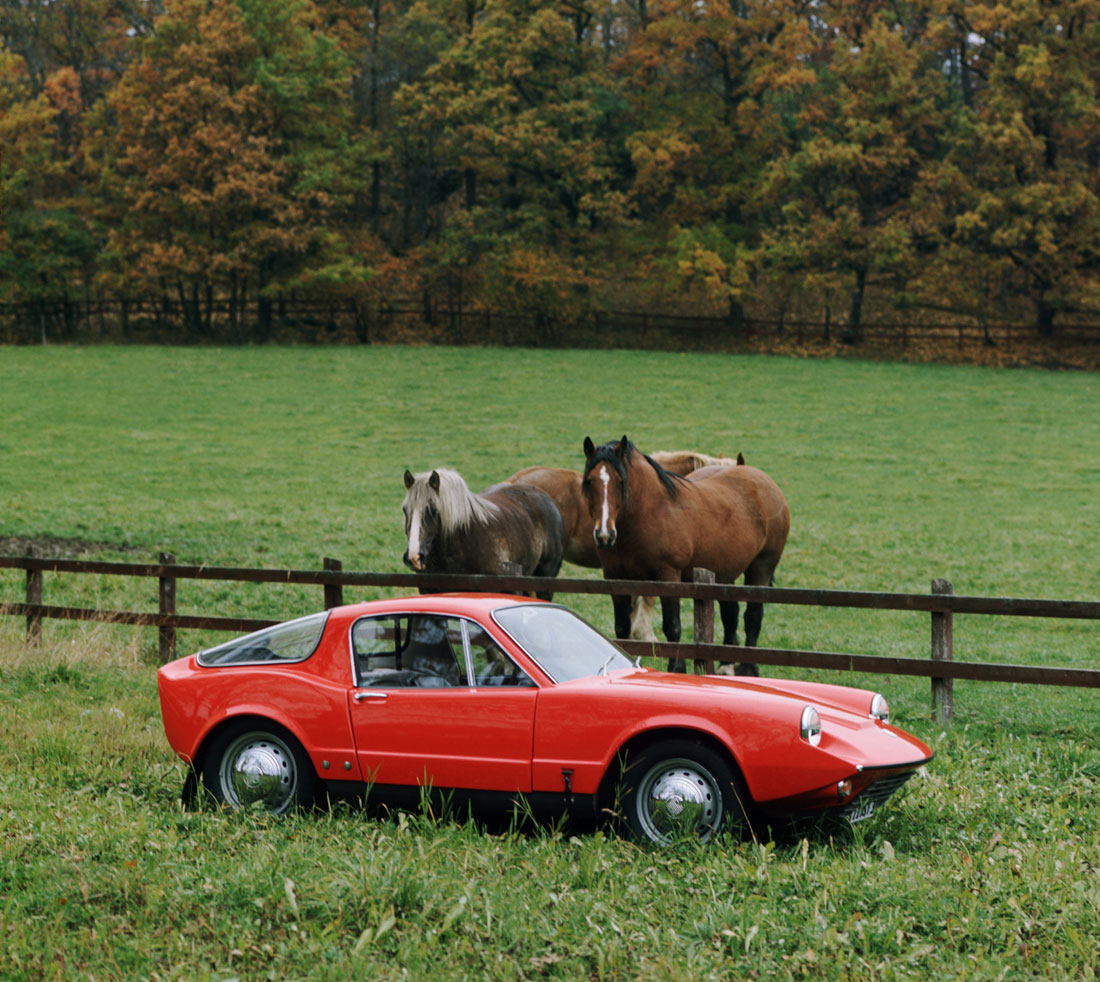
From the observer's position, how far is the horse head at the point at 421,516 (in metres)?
10.8

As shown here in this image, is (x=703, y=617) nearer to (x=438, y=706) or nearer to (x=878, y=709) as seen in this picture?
(x=878, y=709)

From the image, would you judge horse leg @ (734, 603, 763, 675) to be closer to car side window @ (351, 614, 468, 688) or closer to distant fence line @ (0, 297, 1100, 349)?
car side window @ (351, 614, 468, 688)

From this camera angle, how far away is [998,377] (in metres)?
43.6

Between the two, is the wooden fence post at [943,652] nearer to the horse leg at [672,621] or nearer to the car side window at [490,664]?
the horse leg at [672,621]

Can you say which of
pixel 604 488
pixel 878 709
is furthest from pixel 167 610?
pixel 878 709

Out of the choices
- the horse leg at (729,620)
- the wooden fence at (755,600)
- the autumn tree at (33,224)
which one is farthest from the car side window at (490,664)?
the autumn tree at (33,224)

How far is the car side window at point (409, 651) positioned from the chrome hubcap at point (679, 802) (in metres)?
1.26

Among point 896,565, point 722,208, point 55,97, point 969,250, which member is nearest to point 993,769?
point 896,565

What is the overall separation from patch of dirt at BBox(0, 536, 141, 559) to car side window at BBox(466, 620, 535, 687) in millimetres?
13589

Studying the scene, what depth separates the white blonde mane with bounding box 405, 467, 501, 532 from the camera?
11.1 meters

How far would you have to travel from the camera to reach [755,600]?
397 inches

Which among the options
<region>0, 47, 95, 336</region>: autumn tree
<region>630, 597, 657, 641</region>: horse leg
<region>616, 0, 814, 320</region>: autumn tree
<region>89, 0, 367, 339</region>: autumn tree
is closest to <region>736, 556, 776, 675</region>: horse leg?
<region>630, 597, 657, 641</region>: horse leg

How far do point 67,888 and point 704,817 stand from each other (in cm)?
302

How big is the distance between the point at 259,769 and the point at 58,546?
13.9 metres
